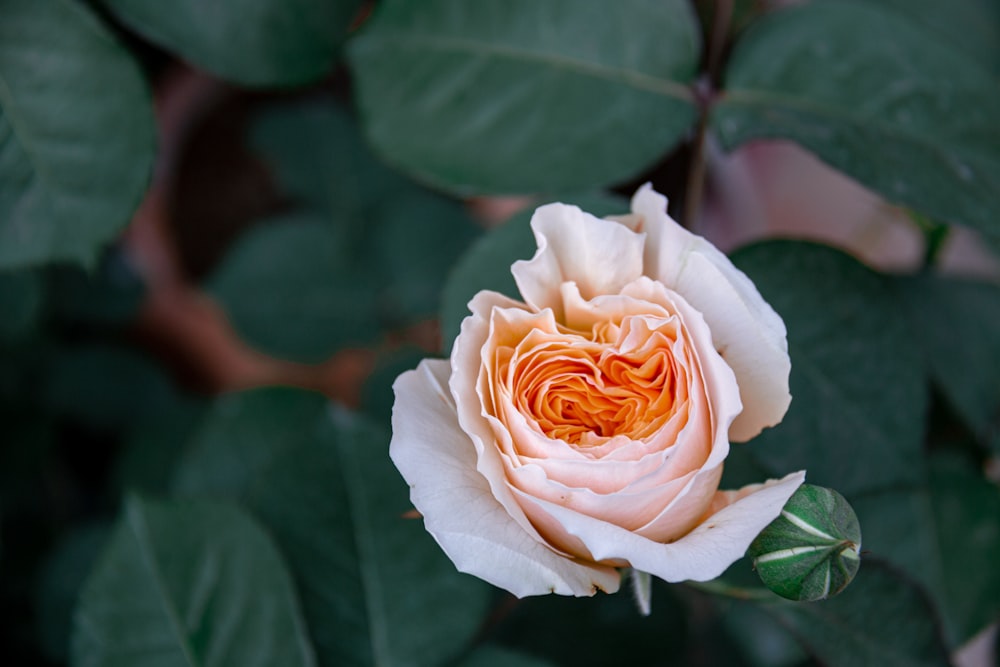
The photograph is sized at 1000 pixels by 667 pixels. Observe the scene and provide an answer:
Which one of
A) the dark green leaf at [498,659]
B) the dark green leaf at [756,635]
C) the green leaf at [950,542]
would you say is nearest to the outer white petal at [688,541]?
the dark green leaf at [498,659]

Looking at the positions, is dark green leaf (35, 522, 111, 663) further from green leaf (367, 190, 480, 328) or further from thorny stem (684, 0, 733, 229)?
thorny stem (684, 0, 733, 229)

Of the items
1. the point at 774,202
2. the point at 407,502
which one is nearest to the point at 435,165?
the point at 407,502

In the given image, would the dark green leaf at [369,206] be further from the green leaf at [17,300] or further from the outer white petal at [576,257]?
the outer white petal at [576,257]

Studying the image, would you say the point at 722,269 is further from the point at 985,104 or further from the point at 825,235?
the point at 825,235

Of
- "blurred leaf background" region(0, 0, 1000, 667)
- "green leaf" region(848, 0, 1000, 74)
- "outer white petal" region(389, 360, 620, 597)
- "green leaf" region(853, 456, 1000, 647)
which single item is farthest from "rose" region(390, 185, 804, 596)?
"green leaf" region(848, 0, 1000, 74)

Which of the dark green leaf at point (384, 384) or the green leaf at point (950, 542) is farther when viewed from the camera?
the dark green leaf at point (384, 384)

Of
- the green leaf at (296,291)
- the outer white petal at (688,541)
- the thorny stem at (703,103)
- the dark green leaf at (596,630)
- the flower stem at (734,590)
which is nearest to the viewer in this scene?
the outer white petal at (688,541)

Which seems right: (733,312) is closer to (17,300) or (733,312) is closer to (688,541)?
(688,541)
